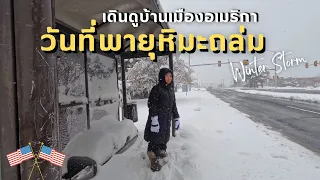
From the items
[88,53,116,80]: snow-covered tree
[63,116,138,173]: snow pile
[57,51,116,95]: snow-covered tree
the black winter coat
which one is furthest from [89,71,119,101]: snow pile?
the black winter coat

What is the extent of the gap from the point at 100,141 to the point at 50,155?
286 cm

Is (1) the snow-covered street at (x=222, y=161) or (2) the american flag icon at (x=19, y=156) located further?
(1) the snow-covered street at (x=222, y=161)

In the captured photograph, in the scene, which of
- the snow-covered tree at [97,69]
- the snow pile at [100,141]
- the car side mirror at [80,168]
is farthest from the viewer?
the snow-covered tree at [97,69]

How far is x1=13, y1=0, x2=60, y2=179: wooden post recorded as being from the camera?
5.17ft

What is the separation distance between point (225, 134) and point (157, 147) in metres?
4.05

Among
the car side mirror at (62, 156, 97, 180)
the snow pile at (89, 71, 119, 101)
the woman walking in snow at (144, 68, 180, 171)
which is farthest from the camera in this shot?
the snow pile at (89, 71, 119, 101)

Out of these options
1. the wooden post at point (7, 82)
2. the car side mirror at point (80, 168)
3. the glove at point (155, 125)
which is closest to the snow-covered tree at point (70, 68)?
the car side mirror at point (80, 168)

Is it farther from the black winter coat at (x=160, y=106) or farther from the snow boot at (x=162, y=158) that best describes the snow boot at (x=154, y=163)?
the black winter coat at (x=160, y=106)

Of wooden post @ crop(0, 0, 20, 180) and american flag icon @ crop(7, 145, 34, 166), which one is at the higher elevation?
wooden post @ crop(0, 0, 20, 180)

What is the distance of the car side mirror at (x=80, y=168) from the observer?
11.6 feet

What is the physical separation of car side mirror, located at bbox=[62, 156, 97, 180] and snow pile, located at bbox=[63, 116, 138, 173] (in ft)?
0.34

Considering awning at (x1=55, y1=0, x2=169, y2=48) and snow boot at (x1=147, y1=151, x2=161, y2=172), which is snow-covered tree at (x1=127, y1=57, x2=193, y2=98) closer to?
awning at (x1=55, y1=0, x2=169, y2=48)

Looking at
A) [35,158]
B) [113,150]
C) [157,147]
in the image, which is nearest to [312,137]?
[157,147]

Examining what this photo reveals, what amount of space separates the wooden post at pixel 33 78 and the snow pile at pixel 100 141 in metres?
2.24
